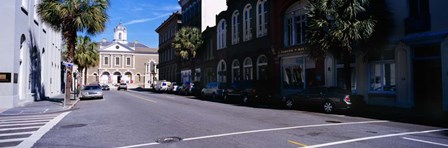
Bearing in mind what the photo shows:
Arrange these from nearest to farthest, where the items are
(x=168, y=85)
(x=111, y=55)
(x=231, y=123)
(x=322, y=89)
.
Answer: (x=231, y=123)
(x=322, y=89)
(x=168, y=85)
(x=111, y=55)

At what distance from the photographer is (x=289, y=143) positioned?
7496mm

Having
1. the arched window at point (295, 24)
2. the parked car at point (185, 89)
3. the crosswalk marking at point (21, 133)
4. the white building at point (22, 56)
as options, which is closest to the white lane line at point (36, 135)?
the crosswalk marking at point (21, 133)

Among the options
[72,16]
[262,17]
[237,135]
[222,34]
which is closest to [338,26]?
[237,135]

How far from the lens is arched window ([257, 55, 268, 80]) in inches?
1136

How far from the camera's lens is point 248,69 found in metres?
31.9

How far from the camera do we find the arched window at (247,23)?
105 ft

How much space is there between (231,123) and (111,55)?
87.9 metres

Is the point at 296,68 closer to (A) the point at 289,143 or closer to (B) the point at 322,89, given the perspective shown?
(B) the point at 322,89

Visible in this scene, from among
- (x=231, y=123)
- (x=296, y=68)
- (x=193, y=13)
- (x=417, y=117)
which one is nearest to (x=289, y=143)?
(x=231, y=123)

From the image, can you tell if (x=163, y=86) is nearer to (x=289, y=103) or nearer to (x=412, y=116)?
(x=289, y=103)

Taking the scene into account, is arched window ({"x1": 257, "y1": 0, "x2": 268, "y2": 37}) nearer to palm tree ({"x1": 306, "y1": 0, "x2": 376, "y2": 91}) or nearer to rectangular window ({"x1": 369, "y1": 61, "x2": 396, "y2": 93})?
rectangular window ({"x1": 369, "y1": 61, "x2": 396, "y2": 93})

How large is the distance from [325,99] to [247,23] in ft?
60.3

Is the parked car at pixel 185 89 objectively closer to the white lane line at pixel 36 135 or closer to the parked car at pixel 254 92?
the parked car at pixel 254 92

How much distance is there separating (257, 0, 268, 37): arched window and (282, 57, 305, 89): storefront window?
15.3ft
